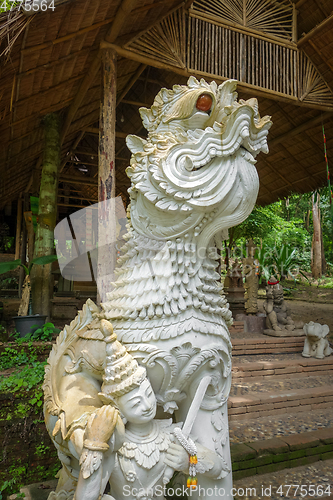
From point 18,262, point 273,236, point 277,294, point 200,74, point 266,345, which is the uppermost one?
point 200,74

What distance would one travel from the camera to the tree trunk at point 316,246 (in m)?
14.0

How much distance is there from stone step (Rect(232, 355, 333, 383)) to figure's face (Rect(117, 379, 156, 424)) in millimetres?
3695

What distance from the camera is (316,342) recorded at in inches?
212

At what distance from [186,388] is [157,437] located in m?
0.19

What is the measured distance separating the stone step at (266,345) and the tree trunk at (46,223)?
2924mm

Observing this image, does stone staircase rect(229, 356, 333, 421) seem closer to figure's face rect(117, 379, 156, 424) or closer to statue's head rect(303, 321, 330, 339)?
statue's head rect(303, 321, 330, 339)

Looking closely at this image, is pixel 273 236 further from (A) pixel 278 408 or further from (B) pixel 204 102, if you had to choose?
(B) pixel 204 102

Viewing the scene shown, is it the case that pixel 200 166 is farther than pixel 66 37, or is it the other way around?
pixel 66 37

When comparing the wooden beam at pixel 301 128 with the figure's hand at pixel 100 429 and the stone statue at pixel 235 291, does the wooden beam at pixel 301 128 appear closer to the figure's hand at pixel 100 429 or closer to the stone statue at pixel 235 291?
the stone statue at pixel 235 291

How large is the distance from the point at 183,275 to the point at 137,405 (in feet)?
1.44

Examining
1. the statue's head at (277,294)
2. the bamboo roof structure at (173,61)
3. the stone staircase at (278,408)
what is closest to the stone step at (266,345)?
the stone staircase at (278,408)

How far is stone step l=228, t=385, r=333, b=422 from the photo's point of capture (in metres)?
3.60

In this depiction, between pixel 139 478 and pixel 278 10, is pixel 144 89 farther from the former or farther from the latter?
pixel 139 478

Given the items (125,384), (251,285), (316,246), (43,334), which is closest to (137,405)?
(125,384)
